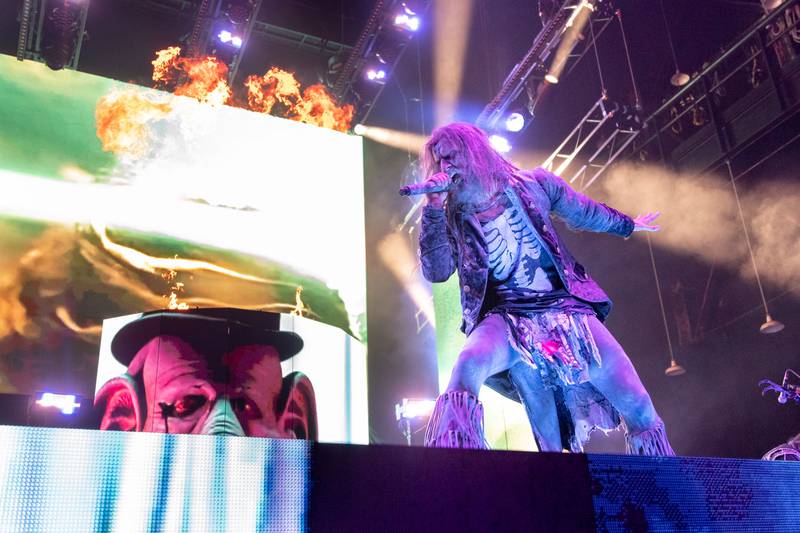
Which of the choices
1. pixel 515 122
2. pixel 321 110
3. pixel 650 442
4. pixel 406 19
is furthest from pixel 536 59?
pixel 650 442

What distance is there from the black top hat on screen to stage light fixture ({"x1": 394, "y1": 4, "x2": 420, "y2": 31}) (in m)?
3.98

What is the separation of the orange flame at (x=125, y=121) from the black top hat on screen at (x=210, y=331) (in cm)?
222

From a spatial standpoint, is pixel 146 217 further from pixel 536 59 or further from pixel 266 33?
pixel 536 59

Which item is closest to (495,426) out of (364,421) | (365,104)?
(364,421)

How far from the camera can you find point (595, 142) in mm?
8945

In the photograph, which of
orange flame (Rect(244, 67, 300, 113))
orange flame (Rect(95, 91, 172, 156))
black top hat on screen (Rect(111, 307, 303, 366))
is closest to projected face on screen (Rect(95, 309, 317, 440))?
black top hat on screen (Rect(111, 307, 303, 366))

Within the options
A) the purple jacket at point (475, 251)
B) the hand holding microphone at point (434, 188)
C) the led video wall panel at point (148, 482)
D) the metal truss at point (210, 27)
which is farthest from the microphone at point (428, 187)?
the metal truss at point (210, 27)

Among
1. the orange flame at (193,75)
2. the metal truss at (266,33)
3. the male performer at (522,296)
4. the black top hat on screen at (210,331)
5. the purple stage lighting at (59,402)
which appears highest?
the metal truss at (266,33)

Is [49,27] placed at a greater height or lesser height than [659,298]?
greater

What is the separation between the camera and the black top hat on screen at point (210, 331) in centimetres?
707

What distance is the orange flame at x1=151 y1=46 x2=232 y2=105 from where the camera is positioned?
345 inches

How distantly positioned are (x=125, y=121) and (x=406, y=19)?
11.9 feet

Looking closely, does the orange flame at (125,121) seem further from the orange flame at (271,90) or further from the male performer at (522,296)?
the male performer at (522,296)

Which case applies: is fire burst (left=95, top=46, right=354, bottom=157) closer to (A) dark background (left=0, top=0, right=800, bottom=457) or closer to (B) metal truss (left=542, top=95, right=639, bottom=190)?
(A) dark background (left=0, top=0, right=800, bottom=457)
